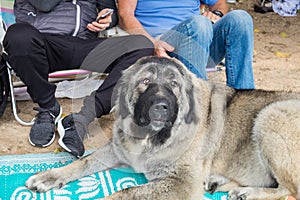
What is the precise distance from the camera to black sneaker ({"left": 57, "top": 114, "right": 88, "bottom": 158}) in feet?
12.9

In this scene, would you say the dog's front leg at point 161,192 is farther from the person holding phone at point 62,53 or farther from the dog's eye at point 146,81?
the person holding phone at point 62,53

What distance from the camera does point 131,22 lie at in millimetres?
4484

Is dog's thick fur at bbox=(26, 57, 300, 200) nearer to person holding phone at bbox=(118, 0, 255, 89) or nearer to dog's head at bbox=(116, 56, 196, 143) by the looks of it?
dog's head at bbox=(116, 56, 196, 143)

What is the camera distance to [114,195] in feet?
10.7

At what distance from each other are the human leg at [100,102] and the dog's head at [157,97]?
679 millimetres

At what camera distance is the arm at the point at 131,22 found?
4.32 meters

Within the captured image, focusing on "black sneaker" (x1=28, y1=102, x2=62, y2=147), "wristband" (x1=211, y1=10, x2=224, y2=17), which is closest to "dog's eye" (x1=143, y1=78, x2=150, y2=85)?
"black sneaker" (x1=28, y1=102, x2=62, y2=147)

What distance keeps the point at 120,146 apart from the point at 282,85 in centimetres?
275

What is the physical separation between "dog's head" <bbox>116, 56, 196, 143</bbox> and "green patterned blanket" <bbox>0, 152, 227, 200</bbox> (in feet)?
1.69

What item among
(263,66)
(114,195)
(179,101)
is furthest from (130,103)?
(263,66)

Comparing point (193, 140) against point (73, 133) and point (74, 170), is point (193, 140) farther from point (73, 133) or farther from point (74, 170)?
point (73, 133)

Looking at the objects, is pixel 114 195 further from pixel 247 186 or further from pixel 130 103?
pixel 247 186

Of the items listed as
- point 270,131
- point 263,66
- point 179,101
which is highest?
point 179,101

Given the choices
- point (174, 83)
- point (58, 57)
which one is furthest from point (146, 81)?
point (58, 57)
